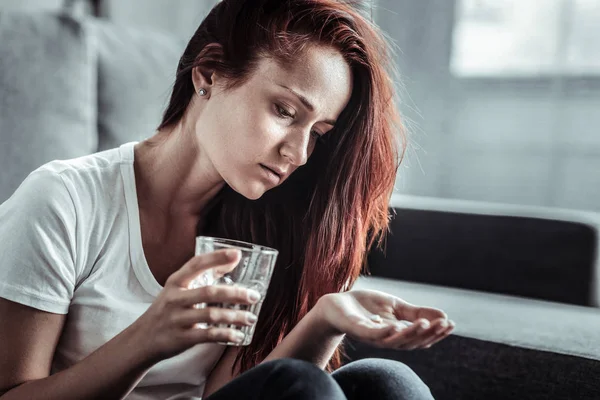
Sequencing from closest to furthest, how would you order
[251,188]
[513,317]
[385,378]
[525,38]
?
[385,378], [251,188], [513,317], [525,38]

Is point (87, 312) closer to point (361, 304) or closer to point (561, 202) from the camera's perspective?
point (361, 304)

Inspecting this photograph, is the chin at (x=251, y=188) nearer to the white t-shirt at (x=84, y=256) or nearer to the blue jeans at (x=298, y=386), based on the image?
the white t-shirt at (x=84, y=256)

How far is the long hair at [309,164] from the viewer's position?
3.44 ft

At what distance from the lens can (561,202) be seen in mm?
2547

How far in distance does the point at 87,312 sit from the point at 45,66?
2.19ft

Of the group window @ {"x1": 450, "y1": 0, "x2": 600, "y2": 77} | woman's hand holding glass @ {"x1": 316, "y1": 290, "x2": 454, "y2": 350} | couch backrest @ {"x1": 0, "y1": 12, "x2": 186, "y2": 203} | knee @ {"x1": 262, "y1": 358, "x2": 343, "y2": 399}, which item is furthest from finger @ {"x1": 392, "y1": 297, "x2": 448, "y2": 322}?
window @ {"x1": 450, "y1": 0, "x2": 600, "y2": 77}

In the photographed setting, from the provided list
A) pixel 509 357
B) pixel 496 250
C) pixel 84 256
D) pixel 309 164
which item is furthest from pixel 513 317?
pixel 84 256

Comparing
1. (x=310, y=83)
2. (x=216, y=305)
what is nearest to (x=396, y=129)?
(x=310, y=83)

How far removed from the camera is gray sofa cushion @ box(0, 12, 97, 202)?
1.38 meters

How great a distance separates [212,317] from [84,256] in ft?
1.08

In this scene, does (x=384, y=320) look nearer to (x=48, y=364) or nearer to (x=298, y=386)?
(x=298, y=386)

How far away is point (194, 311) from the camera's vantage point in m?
0.72

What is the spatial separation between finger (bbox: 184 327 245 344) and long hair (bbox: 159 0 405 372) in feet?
1.35

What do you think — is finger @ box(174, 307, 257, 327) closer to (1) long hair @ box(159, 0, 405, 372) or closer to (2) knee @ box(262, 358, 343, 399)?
(2) knee @ box(262, 358, 343, 399)
